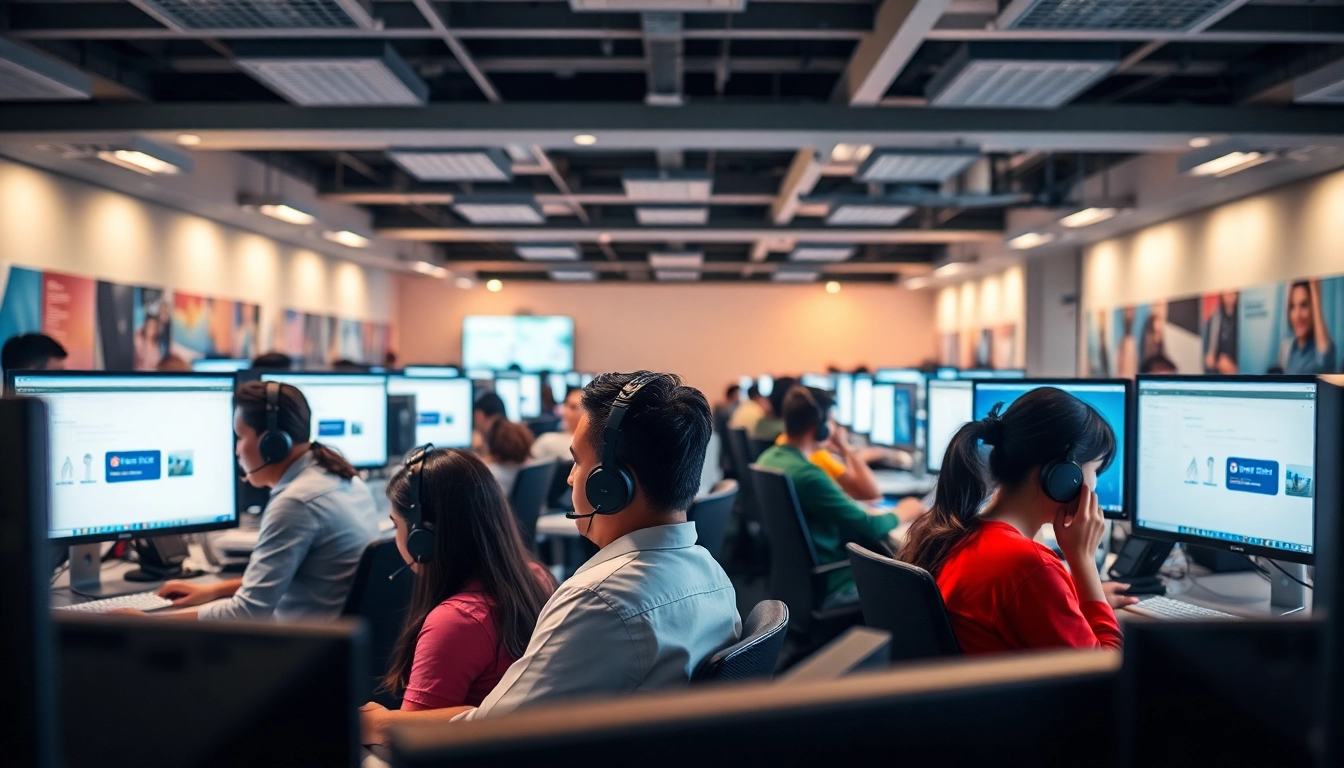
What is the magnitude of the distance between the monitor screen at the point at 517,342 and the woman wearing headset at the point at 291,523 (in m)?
12.2

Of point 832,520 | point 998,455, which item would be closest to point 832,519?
point 832,520

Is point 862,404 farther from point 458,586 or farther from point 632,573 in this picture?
point 632,573

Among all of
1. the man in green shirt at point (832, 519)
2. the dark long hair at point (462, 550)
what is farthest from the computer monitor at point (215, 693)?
the man in green shirt at point (832, 519)

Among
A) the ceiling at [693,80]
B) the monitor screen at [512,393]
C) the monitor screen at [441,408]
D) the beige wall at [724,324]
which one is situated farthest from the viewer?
the beige wall at [724,324]

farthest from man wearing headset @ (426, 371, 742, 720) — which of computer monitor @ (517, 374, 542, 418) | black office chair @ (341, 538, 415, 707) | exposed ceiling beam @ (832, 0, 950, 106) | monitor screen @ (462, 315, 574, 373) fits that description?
monitor screen @ (462, 315, 574, 373)

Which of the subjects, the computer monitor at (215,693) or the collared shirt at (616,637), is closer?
the computer monitor at (215,693)

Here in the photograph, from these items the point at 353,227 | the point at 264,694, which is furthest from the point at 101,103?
the point at 264,694

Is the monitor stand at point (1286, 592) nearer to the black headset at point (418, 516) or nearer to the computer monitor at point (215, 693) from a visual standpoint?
the black headset at point (418, 516)

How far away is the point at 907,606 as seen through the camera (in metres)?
1.66

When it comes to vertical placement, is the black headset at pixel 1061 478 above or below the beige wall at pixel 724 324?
below

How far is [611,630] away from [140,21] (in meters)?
4.63

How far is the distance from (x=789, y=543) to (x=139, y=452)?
2054 millimetres

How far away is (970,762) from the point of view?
1.63 ft

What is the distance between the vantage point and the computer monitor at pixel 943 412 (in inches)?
160
